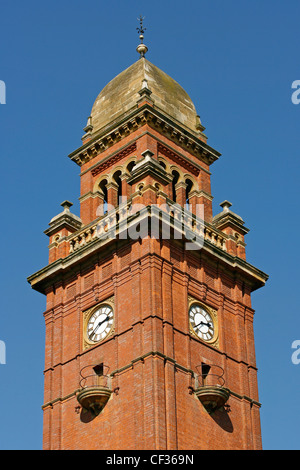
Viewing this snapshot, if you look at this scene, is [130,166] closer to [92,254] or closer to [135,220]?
[92,254]

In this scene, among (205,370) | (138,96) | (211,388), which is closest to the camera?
(211,388)

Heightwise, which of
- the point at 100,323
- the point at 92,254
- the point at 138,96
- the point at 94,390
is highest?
the point at 138,96

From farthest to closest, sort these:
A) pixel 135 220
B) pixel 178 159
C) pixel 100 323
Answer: pixel 178 159 < pixel 100 323 < pixel 135 220

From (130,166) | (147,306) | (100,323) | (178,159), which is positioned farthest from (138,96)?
(147,306)

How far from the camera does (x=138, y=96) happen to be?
2248 inches

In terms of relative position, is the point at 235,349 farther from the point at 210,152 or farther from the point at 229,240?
the point at 210,152

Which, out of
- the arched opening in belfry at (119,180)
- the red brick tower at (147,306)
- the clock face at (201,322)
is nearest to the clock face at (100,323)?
the red brick tower at (147,306)

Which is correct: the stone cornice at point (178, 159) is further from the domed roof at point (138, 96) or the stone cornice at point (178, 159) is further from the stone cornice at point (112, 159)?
the domed roof at point (138, 96)

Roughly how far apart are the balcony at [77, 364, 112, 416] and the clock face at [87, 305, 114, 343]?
1442mm

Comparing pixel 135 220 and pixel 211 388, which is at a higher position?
pixel 135 220

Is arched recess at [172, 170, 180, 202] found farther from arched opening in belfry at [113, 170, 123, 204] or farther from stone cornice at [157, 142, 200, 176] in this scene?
arched opening in belfry at [113, 170, 123, 204]

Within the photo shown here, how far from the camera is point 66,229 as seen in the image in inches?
2105

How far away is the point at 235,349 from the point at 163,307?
478 centimetres

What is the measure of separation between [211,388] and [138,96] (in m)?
16.6
